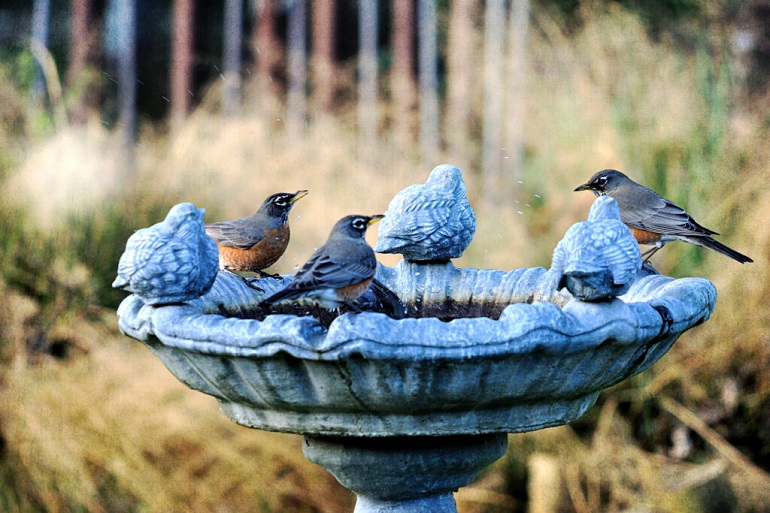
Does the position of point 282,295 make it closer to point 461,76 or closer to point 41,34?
point 41,34

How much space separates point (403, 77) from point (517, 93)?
229 cm

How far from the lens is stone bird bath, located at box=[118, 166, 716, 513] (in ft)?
8.77

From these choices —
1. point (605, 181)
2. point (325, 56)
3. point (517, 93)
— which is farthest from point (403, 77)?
point (605, 181)

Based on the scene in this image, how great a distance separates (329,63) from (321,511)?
26.2 ft

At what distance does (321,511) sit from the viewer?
246 inches

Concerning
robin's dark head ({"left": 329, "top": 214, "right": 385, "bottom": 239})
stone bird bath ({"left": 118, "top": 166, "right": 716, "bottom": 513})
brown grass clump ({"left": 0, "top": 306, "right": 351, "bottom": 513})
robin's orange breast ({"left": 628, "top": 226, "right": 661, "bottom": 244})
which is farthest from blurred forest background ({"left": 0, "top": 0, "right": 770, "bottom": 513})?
robin's dark head ({"left": 329, "top": 214, "right": 385, "bottom": 239})

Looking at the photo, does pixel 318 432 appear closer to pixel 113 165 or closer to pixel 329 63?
pixel 113 165

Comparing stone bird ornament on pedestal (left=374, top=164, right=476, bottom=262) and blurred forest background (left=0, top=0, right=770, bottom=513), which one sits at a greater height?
stone bird ornament on pedestal (left=374, top=164, right=476, bottom=262)

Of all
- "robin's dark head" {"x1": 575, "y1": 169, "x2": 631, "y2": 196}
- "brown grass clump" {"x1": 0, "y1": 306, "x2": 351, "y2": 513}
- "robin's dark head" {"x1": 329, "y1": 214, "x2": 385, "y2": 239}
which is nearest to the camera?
"robin's dark head" {"x1": 329, "y1": 214, "x2": 385, "y2": 239}

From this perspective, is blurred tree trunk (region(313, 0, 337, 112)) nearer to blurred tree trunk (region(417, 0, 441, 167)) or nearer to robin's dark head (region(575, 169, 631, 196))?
blurred tree trunk (region(417, 0, 441, 167))

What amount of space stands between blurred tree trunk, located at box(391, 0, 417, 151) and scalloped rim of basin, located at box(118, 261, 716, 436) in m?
8.39

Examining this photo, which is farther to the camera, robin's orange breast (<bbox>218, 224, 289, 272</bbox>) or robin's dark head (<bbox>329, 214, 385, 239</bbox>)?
robin's orange breast (<bbox>218, 224, 289, 272</bbox>)

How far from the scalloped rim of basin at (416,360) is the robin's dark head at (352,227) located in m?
0.51

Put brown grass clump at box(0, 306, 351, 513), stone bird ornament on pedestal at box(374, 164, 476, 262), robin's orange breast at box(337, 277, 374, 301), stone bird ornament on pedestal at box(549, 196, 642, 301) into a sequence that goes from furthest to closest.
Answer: brown grass clump at box(0, 306, 351, 513)
stone bird ornament on pedestal at box(374, 164, 476, 262)
robin's orange breast at box(337, 277, 374, 301)
stone bird ornament on pedestal at box(549, 196, 642, 301)
